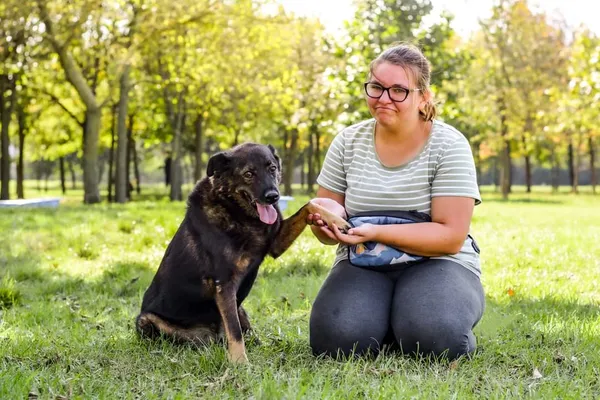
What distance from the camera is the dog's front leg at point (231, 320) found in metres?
3.90

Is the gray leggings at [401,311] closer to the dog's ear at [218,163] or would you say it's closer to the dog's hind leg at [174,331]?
the dog's hind leg at [174,331]

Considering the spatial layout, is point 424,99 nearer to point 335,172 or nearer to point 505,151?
point 335,172

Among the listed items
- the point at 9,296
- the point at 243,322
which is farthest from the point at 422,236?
the point at 9,296

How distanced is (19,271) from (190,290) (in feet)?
13.6

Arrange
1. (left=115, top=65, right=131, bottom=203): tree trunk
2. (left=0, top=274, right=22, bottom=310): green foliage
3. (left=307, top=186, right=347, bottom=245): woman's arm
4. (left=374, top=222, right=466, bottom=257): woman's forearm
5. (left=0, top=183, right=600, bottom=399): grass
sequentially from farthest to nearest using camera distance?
(left=115, top=65, right=131, bottom=203): tree trunk → (left=0, top=274, right=22, bottom=310): green foliage → (left=307, top=186, right=347, bottom=245): woman's arm → (left=374, top=222, right=466, bottom=257): woman's forearm → (left=0, top=183, right=600, bottom=399): grass

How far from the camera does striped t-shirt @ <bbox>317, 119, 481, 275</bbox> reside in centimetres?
419

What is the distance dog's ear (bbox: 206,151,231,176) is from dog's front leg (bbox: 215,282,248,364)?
2.34 ft

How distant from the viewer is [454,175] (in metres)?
4.17

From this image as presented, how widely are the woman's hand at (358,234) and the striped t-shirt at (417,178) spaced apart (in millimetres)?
295

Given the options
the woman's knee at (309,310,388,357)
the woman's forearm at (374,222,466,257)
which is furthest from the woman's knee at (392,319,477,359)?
the woman's forearm at (374,222,466,257)

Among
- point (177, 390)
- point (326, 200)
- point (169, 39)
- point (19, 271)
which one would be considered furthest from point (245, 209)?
point (169, 39)

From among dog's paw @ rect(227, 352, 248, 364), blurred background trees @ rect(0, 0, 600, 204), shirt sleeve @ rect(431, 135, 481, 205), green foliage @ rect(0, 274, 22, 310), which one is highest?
blurred background trees @ rect(0, 0, 600, 204)

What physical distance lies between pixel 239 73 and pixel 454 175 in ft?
63.0

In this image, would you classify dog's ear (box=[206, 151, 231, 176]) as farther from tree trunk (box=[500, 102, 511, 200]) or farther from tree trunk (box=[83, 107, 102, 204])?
tree trunk (box=[500, 102, 511, 200])
